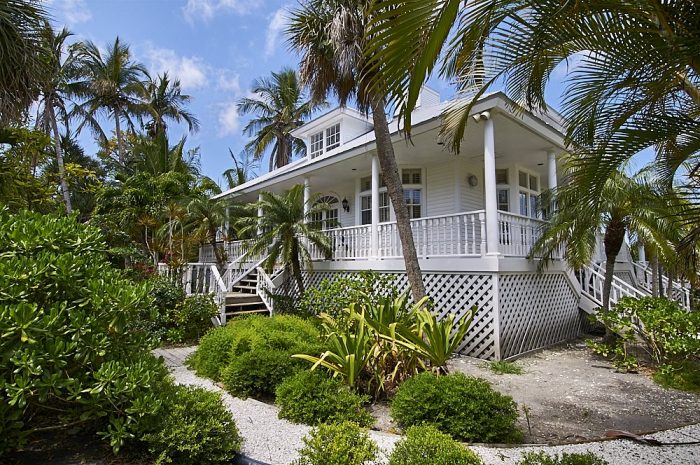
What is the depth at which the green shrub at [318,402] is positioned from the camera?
12.7 feet

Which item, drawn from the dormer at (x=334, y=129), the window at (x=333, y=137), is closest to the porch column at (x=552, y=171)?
the dormer at (x=334, y=129)

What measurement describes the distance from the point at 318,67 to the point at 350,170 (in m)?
4.33

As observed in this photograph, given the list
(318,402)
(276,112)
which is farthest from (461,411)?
(276,112)

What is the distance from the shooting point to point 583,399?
5008 millimetres

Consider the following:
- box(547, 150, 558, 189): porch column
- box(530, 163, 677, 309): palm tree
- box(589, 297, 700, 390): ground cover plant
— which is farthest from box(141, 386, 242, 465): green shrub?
box(547, 150, 558, 189): porch column

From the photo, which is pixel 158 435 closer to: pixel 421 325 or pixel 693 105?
pixel 421 325

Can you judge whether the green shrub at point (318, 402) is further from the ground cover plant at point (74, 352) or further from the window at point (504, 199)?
the window at point (504, 199)

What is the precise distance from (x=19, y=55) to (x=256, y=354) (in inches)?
194

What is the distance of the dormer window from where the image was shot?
1499 cm

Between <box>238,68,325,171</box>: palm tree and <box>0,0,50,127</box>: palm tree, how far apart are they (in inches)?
843

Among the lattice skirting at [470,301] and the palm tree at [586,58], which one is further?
the lattice skirting at [470,301]

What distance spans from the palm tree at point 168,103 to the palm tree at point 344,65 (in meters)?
22.6

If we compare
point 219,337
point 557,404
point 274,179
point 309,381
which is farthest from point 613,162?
point 274,179

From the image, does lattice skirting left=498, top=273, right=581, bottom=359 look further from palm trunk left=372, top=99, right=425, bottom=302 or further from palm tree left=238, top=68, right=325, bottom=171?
palm tree left=238, top=68, right=325, bottom=171
